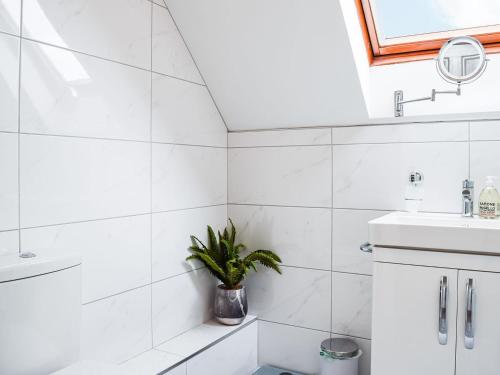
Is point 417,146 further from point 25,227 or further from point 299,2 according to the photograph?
point 25,227

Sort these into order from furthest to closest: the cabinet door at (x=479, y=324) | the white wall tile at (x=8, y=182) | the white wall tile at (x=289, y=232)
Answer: the white wall tile at (x=289, y=232) < the cabinet door at (x=479, y=324) < the white wall tile at (x=8, y=182)

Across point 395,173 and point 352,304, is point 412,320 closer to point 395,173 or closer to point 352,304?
point 352,304

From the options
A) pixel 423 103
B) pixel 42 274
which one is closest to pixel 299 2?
pixel 423 103

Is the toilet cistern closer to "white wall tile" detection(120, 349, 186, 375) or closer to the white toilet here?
"white wall tile" detection(120, 349, 186, 375)

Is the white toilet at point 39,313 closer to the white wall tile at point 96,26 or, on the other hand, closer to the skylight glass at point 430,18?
the white wall tile at point 96,26

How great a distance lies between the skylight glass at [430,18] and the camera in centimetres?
198

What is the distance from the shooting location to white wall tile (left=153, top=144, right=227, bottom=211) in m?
1.95

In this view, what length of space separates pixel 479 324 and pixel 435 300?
15 centimetres

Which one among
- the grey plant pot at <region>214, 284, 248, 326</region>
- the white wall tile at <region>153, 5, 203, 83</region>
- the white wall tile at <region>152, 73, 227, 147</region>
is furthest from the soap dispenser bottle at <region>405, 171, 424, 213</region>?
the white wall tile at <region>153, 5, 203, 83</region>

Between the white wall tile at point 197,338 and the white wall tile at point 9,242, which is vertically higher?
the white wall tile at point 9,242

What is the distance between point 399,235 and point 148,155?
1.03m

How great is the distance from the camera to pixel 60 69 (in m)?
1.51

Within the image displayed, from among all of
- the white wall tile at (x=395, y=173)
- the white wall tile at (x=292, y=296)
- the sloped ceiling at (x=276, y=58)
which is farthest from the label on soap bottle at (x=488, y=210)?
the white wall tile at (x=292, y=296)

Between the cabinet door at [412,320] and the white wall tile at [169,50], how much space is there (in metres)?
1.19
